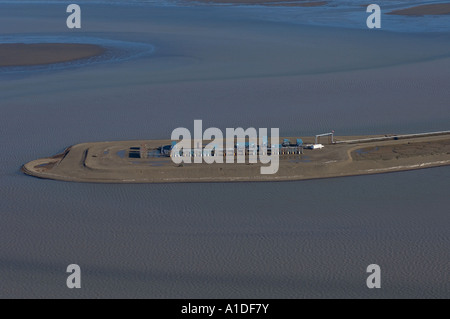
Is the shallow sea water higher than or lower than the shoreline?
lower

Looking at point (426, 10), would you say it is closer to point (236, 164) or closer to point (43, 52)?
point (43, 52)

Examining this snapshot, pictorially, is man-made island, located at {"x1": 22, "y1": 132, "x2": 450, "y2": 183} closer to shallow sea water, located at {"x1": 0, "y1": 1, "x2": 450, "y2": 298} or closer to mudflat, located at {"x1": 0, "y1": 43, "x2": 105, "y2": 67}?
→ shallow sea water, located at {"x1": 0, "y1": 1, "x2": 450, "y2": 298}

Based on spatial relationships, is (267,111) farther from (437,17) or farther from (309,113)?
(437,17)

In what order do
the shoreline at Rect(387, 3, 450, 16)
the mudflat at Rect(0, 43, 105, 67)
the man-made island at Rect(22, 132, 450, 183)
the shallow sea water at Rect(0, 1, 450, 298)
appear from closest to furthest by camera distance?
the shallow sea water at Rect(0, 1, 450, 298) < the man-made island at Rect(22, 132, 450, 183) < the mudflat at Rect(0, 43, 105, 67) < the shoreline at Rect(387, 3, 450, 16)

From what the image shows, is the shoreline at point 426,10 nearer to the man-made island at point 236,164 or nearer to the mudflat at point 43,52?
the mudflat at point 43,52
